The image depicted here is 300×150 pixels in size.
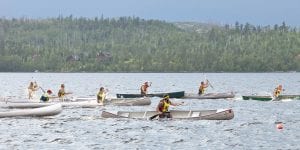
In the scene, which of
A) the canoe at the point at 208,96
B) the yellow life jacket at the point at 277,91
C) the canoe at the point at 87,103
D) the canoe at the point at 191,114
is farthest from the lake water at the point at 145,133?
the canoe at the point at 208,96

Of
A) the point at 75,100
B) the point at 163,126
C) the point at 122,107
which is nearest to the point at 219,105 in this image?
the point at 122,107

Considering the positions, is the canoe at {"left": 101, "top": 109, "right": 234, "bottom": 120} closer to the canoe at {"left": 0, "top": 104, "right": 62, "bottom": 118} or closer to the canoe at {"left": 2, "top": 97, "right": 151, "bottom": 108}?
the canoe at {"left": 0, "top": 104, "right": 62, "bottom": 118}

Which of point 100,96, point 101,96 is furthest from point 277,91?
point 100,96

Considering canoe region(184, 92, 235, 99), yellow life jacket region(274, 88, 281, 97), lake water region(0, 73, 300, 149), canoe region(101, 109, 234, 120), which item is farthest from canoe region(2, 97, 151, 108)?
yellow life jacket region(274, 88, 281, 97)

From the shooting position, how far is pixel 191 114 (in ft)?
207

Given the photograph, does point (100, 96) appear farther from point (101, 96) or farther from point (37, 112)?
point (37, 112)

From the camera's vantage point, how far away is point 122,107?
85688mm

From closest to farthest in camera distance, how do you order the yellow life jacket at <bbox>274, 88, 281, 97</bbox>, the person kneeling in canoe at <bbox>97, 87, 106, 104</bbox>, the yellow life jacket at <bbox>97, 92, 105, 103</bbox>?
1. the person kneeling in canoe at <bbox>97, 87, 106, 104</bbox>
2. the yellow life jacket at <bbox>97, 92, 105, 103</bbox>
3. the yellow life jacket at <bbox>274, 88, 281, 97</bbox>

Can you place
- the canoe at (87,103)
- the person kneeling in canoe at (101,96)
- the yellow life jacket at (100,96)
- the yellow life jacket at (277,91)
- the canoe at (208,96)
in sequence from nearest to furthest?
the canoe at (87,103) < the person kneeling in canoe at (101,96) < the yellow life jacket at (100,96) < the yellow life jacket at (277,91) < the canoe at (208,96)

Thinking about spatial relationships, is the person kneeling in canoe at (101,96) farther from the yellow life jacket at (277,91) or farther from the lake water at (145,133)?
the yellow life jacket at (277,91)

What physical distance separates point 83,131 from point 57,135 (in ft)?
11.3

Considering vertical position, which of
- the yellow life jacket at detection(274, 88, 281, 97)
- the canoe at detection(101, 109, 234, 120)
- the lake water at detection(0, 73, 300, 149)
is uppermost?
the yellow life jacket at detection(274, 88, 281, 97)

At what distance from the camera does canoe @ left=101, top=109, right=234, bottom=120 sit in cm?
6150

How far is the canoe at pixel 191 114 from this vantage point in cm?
6150
